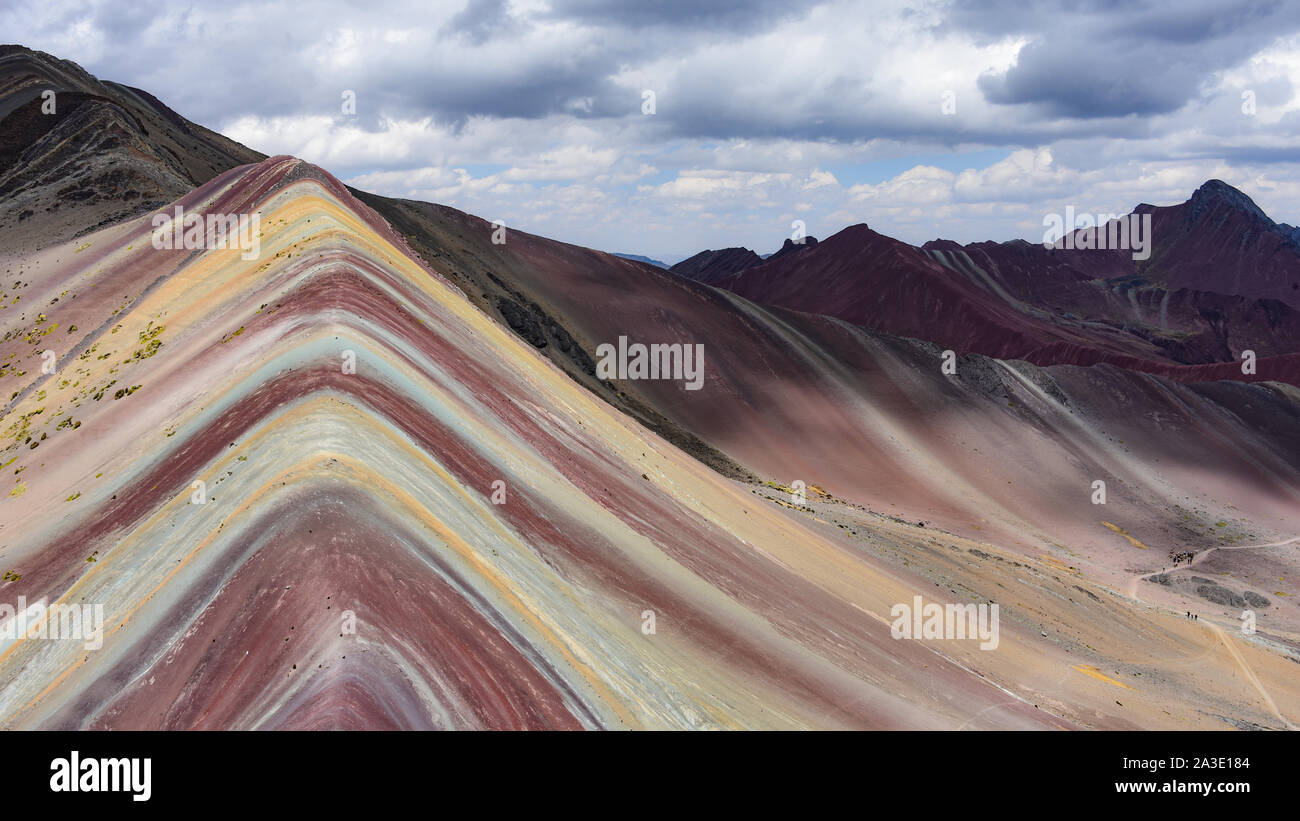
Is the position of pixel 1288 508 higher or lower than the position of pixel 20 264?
lower

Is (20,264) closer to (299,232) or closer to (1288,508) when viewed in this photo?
(299,232)

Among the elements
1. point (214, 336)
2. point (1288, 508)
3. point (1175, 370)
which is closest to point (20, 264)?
point (214, 336)

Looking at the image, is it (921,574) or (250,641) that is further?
(921,574)

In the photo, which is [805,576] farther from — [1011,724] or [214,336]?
[214,336]

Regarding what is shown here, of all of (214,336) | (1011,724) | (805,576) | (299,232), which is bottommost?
(1011,724)
